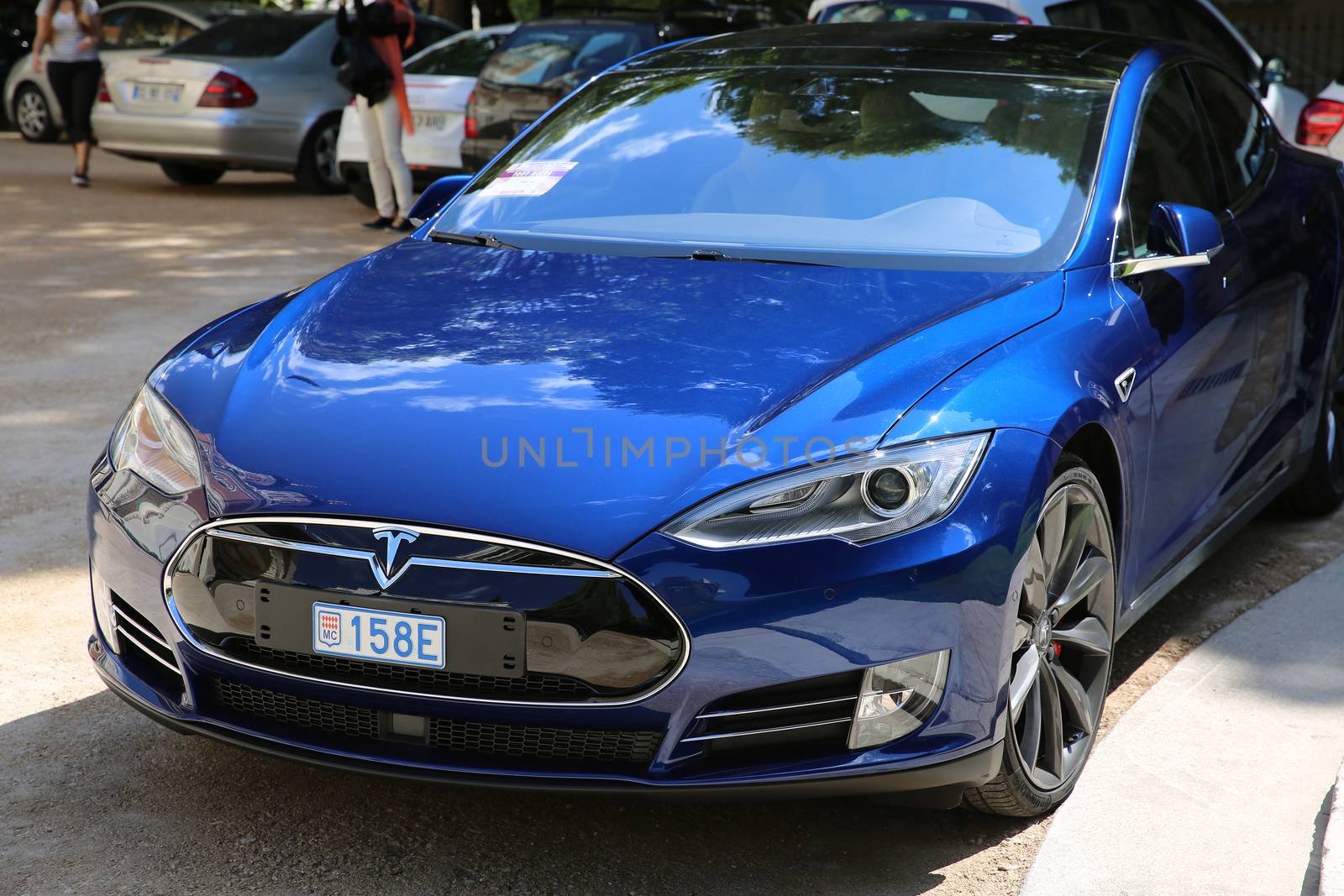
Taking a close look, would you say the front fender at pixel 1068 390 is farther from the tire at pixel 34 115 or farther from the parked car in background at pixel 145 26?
the tire at pixel 34 115

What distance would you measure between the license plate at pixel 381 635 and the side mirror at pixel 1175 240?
1672mm

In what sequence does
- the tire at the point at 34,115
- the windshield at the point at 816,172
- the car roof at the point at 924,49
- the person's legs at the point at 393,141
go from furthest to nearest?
the tire at the point at 34,115, the person's legs at the point at 393,141, the car roof at the point at 924,49, the windshield at the point at 816,172

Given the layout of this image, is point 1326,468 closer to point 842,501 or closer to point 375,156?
point 842,501

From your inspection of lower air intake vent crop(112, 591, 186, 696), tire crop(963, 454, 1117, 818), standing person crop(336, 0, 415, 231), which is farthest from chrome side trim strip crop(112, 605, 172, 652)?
standing person crop(336, 0, 415, 231)

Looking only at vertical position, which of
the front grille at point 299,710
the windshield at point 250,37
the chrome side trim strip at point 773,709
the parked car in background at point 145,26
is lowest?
the parked car in background at point 145,26

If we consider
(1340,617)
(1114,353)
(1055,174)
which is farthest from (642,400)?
(1340,617)

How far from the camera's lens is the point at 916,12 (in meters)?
9.02

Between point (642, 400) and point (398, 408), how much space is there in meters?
0.44

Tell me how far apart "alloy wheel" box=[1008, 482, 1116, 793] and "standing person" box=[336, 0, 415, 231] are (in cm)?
808

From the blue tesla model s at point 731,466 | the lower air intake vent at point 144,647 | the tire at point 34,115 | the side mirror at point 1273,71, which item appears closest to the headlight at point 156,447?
the blue tesla model s at point 731,466

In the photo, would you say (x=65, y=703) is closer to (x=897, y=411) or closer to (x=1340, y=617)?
(x=897, y=411)

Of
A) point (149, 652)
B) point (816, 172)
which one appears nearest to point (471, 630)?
point (149, 652)

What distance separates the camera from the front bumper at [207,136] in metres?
12.4

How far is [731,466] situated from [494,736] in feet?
1.93
